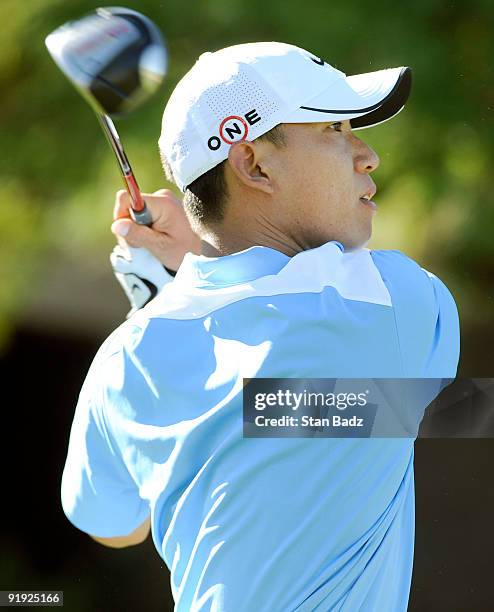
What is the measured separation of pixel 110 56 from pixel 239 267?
20.9 inches

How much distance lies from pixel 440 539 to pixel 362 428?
261 centimetres

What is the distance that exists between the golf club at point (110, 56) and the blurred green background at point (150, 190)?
1573mm

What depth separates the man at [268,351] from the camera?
1110 mm

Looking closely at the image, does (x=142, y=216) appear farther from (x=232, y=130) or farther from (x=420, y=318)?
(x=420, y=318)

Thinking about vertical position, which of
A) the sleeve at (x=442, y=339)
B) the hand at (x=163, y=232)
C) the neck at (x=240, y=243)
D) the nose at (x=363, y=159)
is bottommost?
the hand at (x=163, y=232)

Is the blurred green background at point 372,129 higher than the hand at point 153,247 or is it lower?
lower

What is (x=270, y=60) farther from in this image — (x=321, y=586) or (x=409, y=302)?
(x=321, y=586)

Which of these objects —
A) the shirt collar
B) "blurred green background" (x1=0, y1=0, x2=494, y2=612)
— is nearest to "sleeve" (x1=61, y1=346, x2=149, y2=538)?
the shirt collar

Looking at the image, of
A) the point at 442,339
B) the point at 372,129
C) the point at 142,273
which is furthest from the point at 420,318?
the point at 372,129

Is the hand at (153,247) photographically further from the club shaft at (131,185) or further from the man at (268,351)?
the man at (268,351)

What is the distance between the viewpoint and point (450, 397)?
129cm

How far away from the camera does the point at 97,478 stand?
1.33 m

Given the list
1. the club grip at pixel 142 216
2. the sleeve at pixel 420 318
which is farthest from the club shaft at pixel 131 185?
the sleeve at pixel 420 318

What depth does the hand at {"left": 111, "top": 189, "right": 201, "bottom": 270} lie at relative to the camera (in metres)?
1.67
